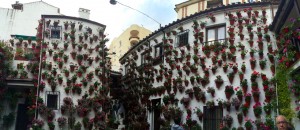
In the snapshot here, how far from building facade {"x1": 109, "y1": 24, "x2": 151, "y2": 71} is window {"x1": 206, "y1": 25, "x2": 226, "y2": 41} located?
14.2 m

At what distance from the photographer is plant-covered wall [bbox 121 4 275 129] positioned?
510 inches

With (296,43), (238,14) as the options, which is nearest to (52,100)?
(238,14)

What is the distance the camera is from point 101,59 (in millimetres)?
17312

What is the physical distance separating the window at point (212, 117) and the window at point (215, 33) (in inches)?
131

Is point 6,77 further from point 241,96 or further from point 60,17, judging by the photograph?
point 241,96

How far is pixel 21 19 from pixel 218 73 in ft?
64.6

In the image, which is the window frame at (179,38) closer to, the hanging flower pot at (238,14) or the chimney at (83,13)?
the hanging flower pot at (238,14)

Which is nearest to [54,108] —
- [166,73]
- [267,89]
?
[166,73]

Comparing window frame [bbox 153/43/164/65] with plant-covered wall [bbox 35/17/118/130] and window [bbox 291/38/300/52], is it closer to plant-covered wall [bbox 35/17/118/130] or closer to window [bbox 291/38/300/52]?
plant-covered wall [bbox 35/17/118/130]

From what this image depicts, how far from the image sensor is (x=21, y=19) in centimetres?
2716

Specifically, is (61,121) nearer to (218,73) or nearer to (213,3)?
(218,73)

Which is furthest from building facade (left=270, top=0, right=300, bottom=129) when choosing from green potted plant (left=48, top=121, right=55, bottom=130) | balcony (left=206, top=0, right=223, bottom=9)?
balcony (left=206, top=0, right=223, bottom=9)

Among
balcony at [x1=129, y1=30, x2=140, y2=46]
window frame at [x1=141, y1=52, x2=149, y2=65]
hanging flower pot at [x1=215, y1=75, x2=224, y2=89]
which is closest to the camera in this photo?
hanging flower pot at [x1=215, y1=75, x2=224, y2=89]

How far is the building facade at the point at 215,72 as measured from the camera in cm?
1297
